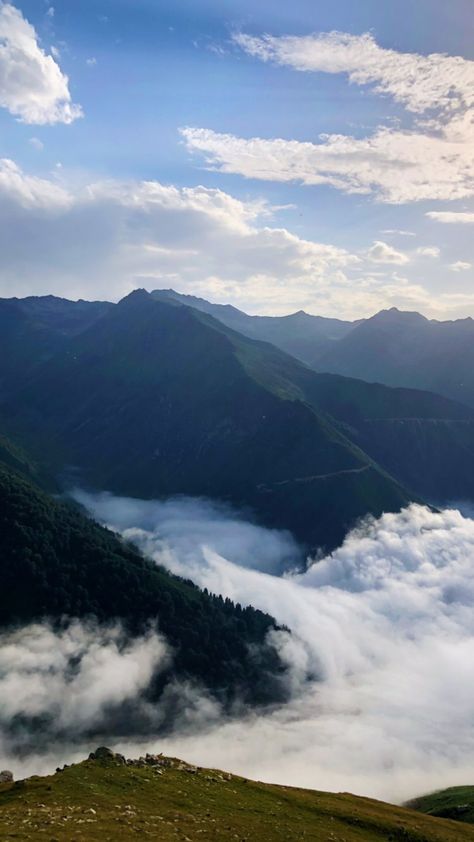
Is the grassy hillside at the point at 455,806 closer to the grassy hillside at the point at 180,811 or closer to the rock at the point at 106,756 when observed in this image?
the grassy hillside at the point at 180,811

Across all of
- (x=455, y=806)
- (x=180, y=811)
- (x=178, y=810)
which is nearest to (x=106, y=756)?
(x=178, y=810)

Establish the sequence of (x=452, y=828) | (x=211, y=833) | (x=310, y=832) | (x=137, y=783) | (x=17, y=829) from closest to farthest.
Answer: (x=17, y=829)
(x=211, y=833)
(x=310, y=832)
(x=137, y=783)
(x=452, y=828)

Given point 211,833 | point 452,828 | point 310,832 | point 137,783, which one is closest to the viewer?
point 211,833

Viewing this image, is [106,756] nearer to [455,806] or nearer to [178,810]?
[178,810]

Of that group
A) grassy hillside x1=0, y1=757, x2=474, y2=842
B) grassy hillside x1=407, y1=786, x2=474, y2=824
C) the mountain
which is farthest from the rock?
grassy hillside x1=407, y1=786, x2=474, y2=824

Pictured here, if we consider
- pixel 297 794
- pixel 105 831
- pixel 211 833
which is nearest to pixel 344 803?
pixel 297 794

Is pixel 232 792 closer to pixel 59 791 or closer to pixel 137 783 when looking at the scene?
pixel 137 783
